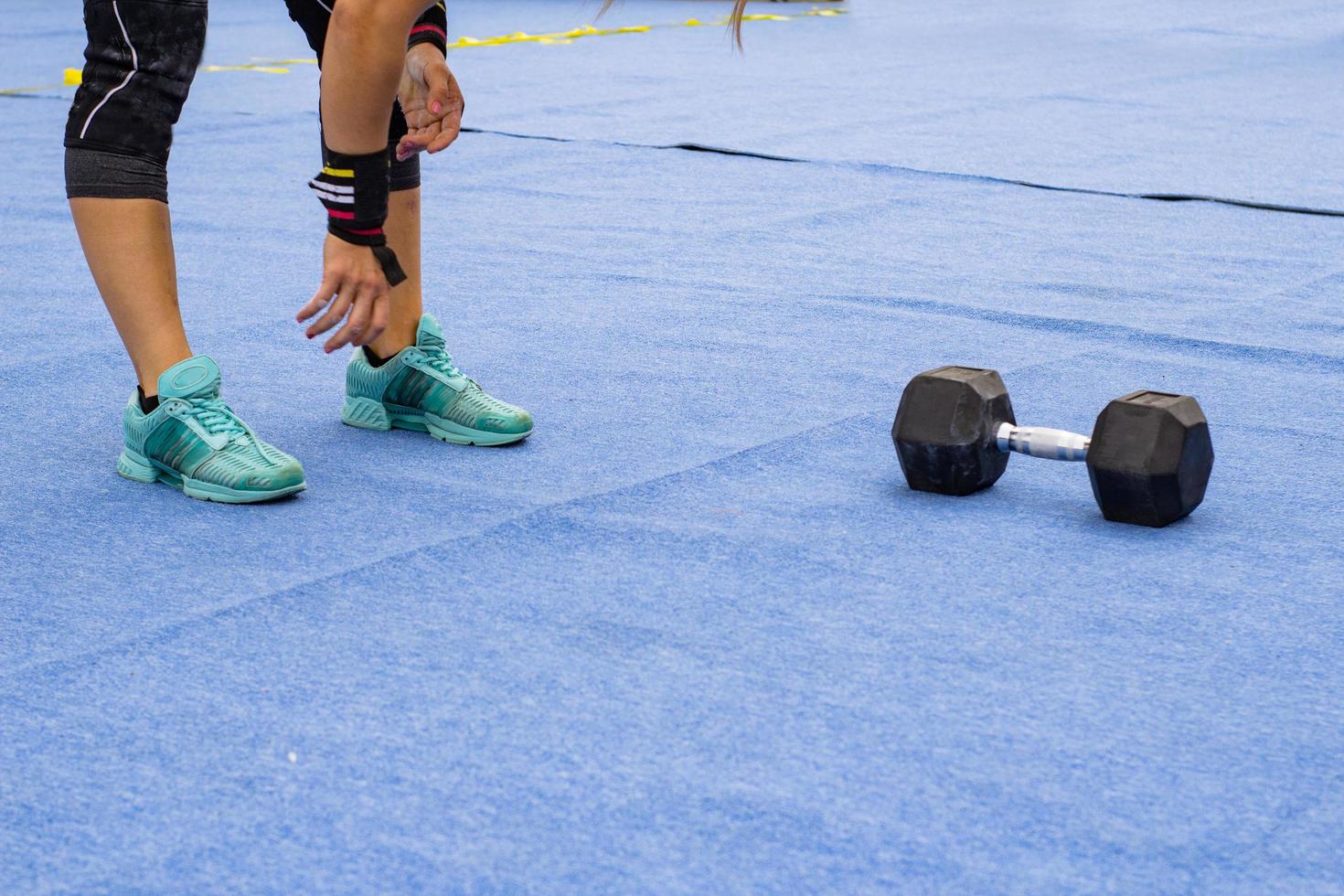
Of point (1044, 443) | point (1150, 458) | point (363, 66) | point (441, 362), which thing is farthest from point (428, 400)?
point (1150, 458)

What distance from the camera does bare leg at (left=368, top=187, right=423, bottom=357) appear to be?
1.83 m

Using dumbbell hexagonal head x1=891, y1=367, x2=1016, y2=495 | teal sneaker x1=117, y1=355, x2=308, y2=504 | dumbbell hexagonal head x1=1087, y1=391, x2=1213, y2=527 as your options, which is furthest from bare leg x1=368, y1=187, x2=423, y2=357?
dumbbell hexagonal head x1=1087, y1=391, x2=1213, y2=527

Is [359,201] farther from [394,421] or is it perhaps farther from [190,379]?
[394,421]

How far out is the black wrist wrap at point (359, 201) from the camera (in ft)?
4.59

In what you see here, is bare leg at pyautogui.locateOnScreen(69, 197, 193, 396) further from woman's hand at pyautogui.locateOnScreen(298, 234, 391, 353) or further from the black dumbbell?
the black dumbbell

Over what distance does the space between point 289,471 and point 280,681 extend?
44cm

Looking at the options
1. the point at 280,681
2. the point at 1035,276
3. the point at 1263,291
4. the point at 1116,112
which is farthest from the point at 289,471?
the point at 1116,112

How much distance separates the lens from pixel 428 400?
1819 mm

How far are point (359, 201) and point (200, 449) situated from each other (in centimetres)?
36

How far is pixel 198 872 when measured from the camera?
3.10 feet

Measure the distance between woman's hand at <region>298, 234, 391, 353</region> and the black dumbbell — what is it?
0.51 m

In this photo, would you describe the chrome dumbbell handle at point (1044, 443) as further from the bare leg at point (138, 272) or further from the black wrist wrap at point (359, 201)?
the bare leg at point (138, 272)

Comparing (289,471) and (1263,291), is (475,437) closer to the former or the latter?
(289,471)

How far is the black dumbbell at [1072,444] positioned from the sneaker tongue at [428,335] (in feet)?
1.86
